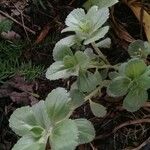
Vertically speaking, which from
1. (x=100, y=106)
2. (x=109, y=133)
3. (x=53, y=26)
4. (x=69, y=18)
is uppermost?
(x=69, y=18)

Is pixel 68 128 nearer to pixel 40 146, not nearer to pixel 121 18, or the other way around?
pixel 40 146

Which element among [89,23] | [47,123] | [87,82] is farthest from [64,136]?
[89,23]

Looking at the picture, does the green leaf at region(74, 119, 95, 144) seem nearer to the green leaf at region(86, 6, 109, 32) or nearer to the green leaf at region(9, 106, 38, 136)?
the green leaf at region(9, 106, 38, 136)

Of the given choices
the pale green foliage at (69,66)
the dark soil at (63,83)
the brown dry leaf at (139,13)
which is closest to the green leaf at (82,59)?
the pale green foliage at (69,66)

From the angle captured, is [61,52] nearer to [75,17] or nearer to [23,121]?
[75,17]

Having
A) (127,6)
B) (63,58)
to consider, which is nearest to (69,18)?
(63,58)
